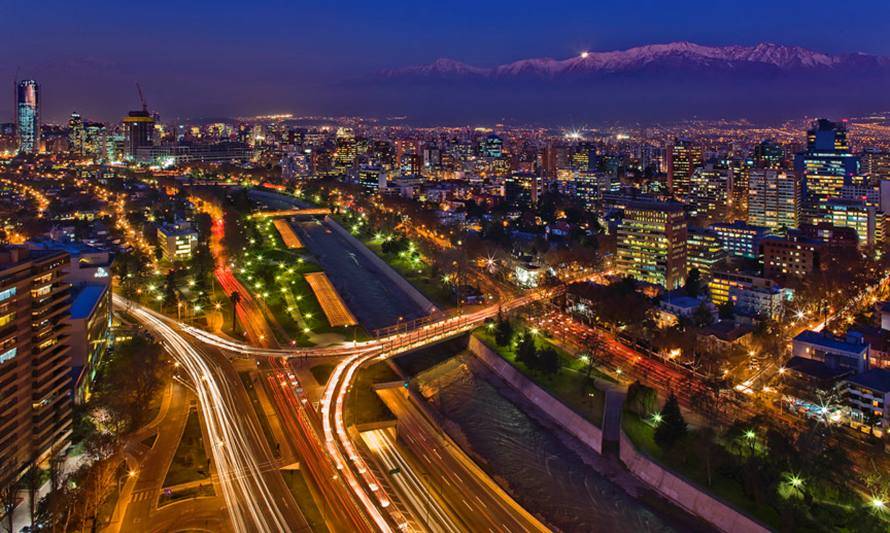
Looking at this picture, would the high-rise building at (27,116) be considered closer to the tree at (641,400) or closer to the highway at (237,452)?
the highway at (237,452)

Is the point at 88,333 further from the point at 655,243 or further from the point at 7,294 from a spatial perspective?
the point at 655,243

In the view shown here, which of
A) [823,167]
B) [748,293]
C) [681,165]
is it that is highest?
[681,165]

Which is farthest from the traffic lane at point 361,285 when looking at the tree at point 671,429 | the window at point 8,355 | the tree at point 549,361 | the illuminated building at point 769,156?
the illuminated building at point 769,156

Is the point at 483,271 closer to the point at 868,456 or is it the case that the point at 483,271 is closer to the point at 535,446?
the point at 535,446

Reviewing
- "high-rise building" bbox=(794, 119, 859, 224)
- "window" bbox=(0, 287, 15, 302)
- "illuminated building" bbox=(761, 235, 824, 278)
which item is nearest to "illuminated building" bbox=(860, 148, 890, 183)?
"high-rise building" bbox=(794, 119, 859, 224)

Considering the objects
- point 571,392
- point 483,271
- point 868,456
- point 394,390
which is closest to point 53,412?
point 394,390

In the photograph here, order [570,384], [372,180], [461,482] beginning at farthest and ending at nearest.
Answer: [372,180]
[570,384]
[461,482]

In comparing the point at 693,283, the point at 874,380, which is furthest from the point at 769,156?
the point at 874,380

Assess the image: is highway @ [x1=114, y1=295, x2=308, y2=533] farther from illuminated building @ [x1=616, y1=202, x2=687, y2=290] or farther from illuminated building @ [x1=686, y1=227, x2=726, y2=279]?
illuminated building @ [x1=686, y1=227, x2=726, y2=279]
